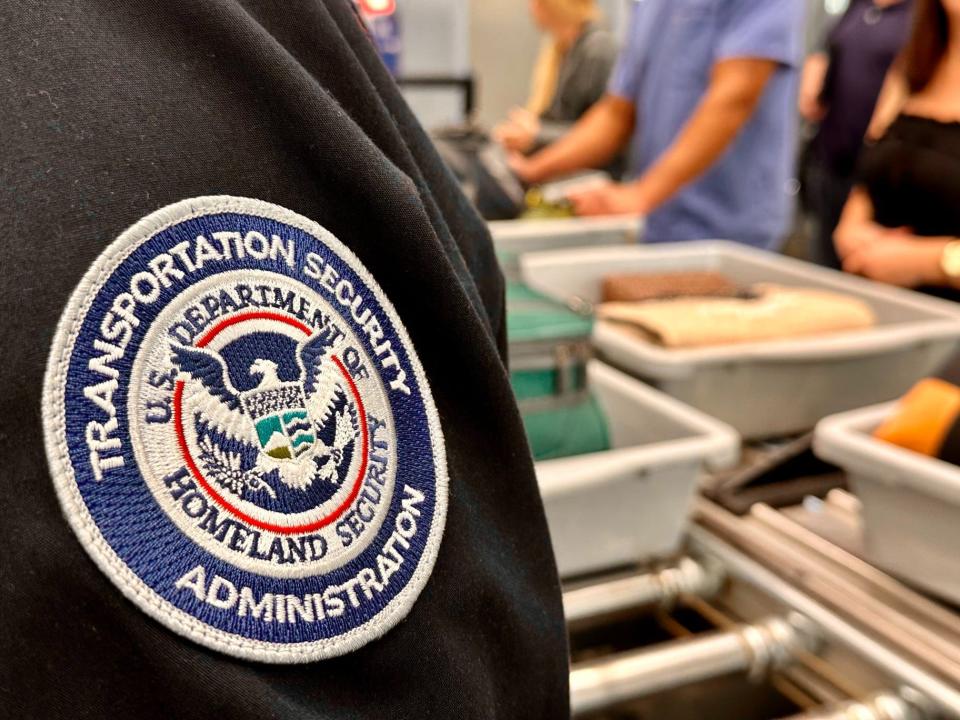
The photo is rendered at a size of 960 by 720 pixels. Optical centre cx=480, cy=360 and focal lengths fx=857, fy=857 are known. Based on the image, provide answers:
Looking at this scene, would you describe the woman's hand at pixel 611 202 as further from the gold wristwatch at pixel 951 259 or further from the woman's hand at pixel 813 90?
the woman's hand at pixel 813 90

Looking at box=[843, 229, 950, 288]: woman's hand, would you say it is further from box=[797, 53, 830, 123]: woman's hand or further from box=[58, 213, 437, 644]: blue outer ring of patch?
box=[797, 53, 830, 123]: woman's hand

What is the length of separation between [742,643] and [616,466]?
0.14 meters

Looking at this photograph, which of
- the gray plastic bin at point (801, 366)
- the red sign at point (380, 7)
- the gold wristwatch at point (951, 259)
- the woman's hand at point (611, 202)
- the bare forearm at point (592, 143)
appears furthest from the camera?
the red sign at point (380, 7)

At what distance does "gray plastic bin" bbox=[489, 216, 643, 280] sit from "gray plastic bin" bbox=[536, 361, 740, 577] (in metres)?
0.61

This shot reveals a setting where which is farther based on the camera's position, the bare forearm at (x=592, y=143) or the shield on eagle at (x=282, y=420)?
the bare forearm at (x=592, y=143)

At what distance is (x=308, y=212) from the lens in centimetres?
25

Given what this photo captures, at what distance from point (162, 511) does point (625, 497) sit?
432 millimetres

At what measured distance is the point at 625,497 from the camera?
0.60m

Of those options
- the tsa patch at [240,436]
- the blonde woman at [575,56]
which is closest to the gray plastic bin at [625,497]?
the tsa patch at [240,436]

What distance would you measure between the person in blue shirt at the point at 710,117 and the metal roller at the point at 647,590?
3.01ft

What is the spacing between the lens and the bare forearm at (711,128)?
1322 mm

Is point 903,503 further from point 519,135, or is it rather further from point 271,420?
point 519,135

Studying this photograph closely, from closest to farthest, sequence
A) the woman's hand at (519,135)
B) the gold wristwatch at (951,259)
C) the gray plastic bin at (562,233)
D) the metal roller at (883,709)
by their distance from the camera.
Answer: the metal roller at (883,709) < the gold wristwatch at (951,259) < the gray plastic bin at (562,233) < the woman's hand at (519,135)

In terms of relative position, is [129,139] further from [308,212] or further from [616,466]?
[616,466]
